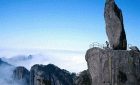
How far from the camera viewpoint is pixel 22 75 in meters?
189

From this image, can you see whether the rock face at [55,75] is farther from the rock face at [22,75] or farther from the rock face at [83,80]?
the rock face at [83,80]

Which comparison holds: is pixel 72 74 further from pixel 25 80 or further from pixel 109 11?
pixel 109 11

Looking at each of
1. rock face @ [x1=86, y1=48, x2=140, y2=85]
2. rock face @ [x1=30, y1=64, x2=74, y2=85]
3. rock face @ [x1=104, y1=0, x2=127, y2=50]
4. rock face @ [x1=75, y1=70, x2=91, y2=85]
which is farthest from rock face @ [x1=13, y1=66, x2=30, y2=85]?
rock face @ [x1=86, y1=48, x2=140, y2=85]

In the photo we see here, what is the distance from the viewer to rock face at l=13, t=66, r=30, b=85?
18862cm

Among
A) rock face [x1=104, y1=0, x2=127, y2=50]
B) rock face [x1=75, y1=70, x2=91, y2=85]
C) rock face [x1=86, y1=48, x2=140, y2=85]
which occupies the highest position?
rock face [x1=104, y1=0, x2=127, y2=50]

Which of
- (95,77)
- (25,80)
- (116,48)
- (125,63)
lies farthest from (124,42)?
(25,80)

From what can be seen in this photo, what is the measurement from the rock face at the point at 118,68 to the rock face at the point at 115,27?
3.01 meters

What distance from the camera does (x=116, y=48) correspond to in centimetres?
5134

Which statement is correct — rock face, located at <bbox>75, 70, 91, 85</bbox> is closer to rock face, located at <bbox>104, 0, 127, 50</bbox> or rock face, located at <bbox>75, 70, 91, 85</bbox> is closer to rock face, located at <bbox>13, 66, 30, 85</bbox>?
rock face, located at <bbox>104, 0, 127, 50</bbox>

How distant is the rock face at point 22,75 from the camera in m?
189

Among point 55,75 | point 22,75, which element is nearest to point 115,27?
point 55,75

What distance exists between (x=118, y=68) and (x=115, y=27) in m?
9.49

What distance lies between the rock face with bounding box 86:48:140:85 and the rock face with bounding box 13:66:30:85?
144865 mm

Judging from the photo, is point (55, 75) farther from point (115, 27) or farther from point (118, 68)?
point (118, 68)
